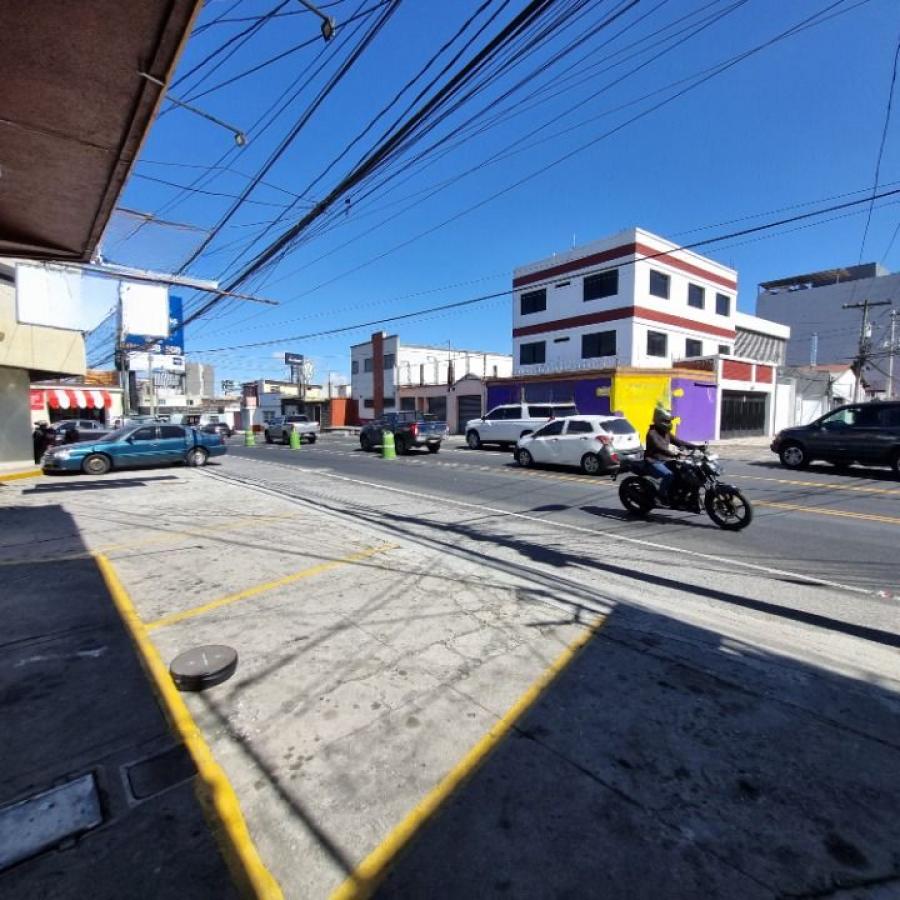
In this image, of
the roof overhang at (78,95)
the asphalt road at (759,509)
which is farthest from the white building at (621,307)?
the roof overhang at (78,95)

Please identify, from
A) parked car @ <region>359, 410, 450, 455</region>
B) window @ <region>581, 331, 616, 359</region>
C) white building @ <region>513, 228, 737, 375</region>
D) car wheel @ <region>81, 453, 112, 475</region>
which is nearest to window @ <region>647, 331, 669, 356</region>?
white building @ <region>513, 228, 737, 375</region>

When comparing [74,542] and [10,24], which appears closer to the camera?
[10,24]

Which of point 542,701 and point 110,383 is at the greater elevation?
point 110,383

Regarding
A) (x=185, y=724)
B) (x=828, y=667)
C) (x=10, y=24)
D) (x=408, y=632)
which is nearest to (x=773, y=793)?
(x=828, y=667)

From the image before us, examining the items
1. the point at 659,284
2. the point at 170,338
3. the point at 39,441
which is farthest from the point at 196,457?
the point at 659,284

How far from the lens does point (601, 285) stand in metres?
29.9

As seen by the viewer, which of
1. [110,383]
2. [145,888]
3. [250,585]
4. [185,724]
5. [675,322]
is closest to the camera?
[145,888]

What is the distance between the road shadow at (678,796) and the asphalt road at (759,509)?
2.95 meters

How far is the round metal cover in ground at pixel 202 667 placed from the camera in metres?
3.20

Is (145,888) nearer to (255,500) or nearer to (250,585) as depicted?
(250,585)

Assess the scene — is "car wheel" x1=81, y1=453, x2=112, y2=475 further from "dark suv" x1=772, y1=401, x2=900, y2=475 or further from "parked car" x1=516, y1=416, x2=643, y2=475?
"dark suv" x1=772, y1=401, x2=900, y2=475

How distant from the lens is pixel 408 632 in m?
4.03

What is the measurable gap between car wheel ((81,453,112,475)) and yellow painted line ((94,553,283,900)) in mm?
13884

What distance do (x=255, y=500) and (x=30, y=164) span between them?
264 inches
